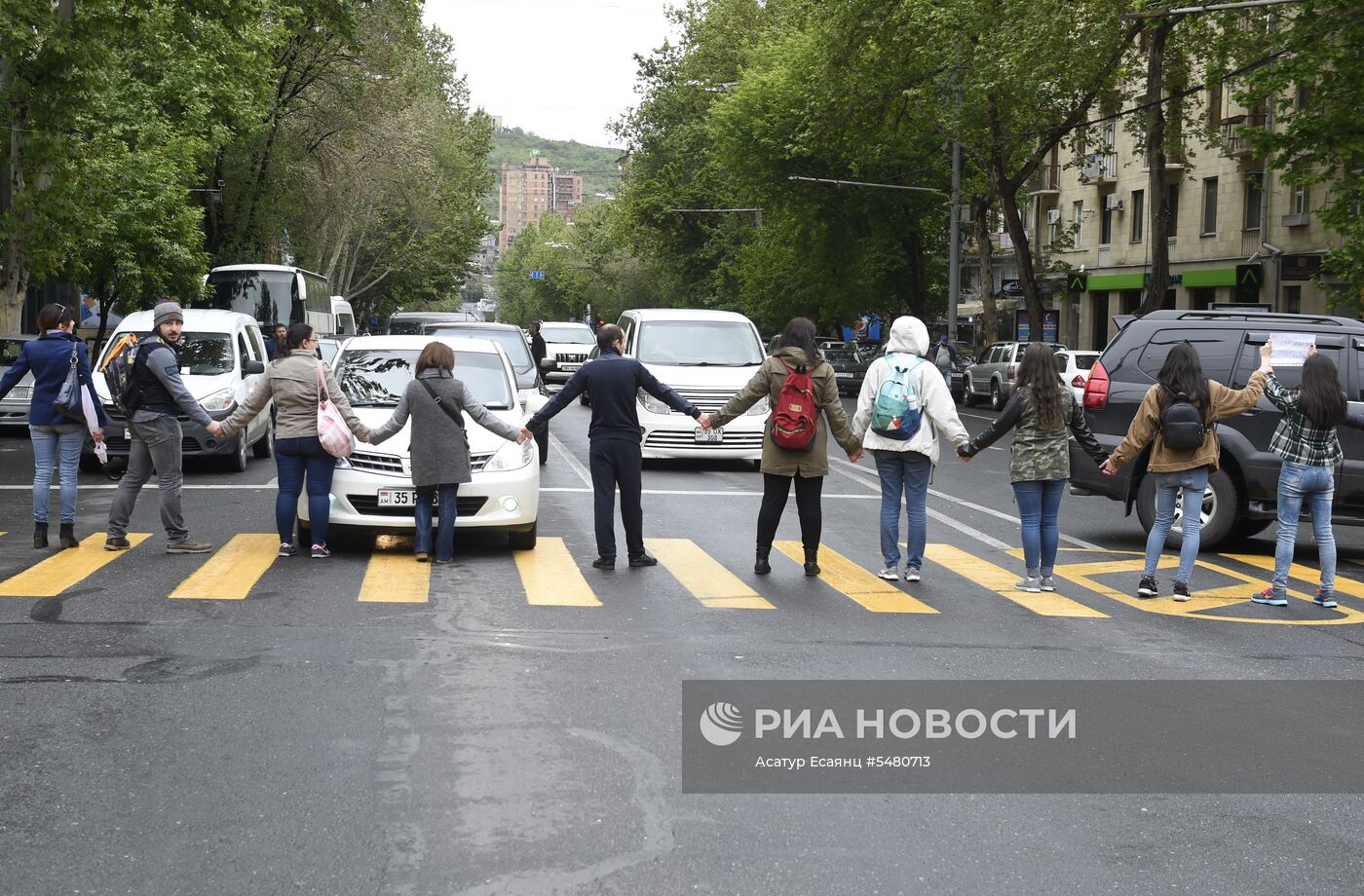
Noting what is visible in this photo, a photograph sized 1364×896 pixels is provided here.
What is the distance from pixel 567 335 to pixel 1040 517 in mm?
30763

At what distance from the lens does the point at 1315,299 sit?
4012cm

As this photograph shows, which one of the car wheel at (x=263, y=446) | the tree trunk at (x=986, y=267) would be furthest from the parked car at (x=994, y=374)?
the car wheel at (x=263, y=446)

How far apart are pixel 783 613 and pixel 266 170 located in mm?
37336

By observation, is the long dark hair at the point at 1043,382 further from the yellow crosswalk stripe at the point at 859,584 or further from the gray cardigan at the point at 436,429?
the gray cardigan at the point at 436,429

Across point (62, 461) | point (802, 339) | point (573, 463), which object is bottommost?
point (573, 463)

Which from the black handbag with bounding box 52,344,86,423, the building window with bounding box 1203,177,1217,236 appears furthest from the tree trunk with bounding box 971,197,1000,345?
the black handbag with bounding box 52,344,86,423

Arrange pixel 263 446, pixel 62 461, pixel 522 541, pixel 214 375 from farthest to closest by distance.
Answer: pixel 263 446, pixel 214 375, pixel 522 541, pixel 62 461

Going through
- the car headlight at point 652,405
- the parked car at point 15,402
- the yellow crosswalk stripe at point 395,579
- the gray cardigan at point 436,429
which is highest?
the gray cardigan at point 436,429

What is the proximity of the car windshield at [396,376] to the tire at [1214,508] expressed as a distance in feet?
17.4

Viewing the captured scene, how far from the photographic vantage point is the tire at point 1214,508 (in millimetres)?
12906

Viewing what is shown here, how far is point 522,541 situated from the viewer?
12086 millimetres

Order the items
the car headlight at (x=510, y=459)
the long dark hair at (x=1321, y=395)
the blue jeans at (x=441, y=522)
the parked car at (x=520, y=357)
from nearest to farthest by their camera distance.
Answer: the long dark hair at (x=1321, y=395) < the blue jeans at (x=441, y=522) < the car headlight at (x=510, y=459) < the parked car at (x=520, y=357)

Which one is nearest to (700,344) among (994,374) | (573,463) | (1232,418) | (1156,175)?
(573,463)

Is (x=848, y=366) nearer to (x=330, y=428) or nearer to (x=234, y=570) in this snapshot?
(x=330, y=428)
